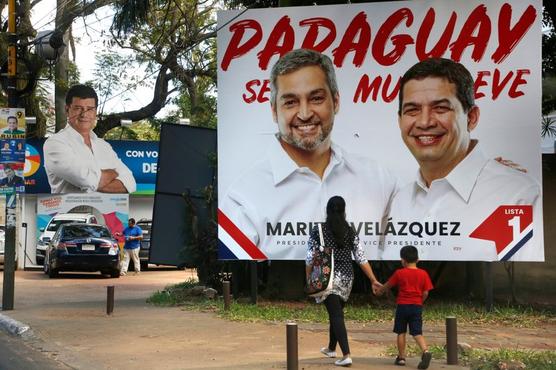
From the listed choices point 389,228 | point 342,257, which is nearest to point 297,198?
point 389,228

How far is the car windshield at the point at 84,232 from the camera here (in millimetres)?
22203

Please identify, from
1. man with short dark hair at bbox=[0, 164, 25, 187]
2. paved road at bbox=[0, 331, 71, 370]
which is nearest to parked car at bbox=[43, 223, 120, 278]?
man with short dark hair at bbox=[0, 164, 25, 187]

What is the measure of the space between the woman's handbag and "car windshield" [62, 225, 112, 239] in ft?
50.2

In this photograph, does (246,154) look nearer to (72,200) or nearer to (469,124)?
(469,124)

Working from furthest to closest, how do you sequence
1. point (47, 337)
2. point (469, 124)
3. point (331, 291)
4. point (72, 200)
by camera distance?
1. point (72, 200)
2. point (469, 124)
3. point (47, 337)
4. point (331, 291)

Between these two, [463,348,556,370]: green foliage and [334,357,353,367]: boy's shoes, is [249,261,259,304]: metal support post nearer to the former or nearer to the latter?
[463,348,556,370]: green foliage

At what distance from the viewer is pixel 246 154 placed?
1328cm

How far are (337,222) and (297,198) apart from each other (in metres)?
4.79

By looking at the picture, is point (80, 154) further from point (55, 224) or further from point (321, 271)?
point (321, 271)

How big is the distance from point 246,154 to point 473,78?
4.16m

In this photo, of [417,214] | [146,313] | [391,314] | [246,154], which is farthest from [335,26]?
[146,313]

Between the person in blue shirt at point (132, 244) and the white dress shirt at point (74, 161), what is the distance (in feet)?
12.6

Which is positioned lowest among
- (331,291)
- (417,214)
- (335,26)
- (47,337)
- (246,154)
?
(47,337)

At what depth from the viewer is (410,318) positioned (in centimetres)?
796
